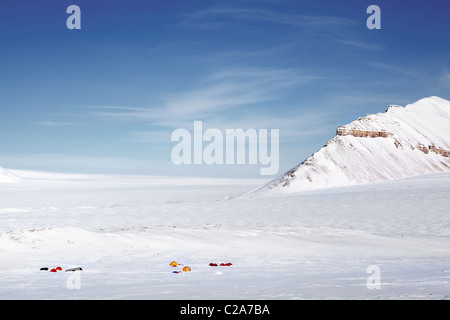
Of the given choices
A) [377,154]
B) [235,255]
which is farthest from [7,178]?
[235,255]

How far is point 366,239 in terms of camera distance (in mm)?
23875

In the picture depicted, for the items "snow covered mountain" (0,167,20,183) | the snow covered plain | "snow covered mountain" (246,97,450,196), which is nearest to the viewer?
the snow covered plain

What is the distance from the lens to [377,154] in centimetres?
8138

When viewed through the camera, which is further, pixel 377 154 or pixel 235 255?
pixel 377 154

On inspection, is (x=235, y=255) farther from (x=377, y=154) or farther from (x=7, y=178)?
(x=7, y=178)

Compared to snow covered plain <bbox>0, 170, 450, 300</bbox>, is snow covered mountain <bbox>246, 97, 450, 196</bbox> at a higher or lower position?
higher

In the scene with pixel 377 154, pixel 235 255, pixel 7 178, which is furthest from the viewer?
pixel 7 178

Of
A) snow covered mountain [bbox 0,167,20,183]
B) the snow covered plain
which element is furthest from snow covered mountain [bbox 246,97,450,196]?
snow covered mountain [bbox 0,167,20,183]

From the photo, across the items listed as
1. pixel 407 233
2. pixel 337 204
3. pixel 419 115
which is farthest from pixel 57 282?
pixel 419 115

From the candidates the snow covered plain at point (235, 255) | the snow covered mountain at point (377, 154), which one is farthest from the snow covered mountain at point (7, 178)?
the snow covered plain at point (235, 255)

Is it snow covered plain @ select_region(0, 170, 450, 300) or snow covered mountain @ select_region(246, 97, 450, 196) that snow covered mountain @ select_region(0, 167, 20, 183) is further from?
snow covered plain @ select_region(0, 170, 450, 300)

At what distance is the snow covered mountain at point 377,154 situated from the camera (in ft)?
233

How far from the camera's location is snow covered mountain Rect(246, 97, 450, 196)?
7106 cm
